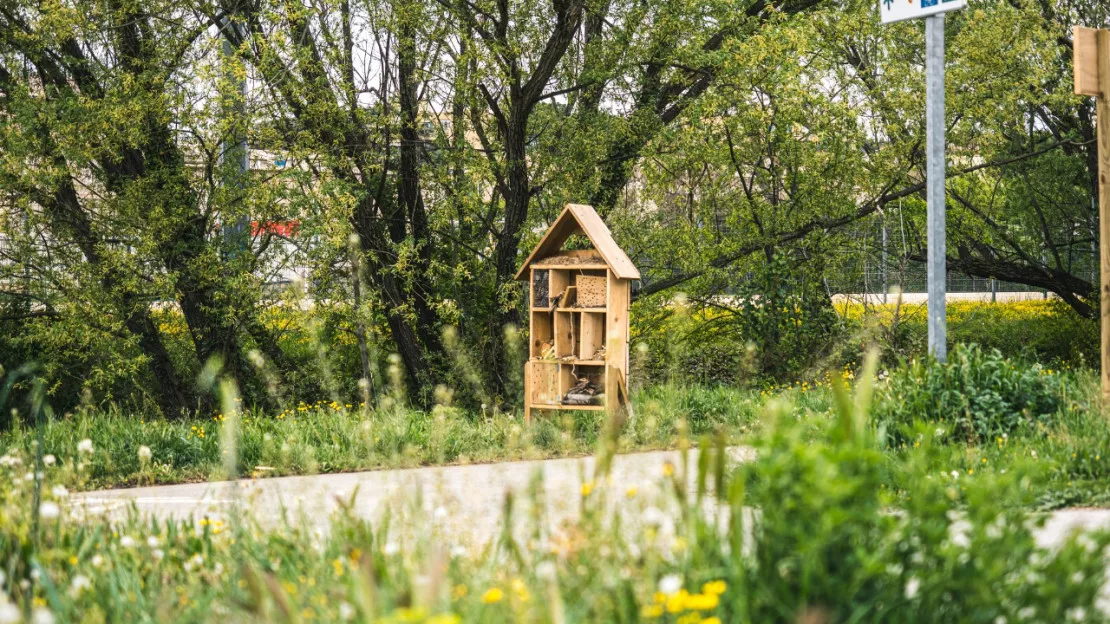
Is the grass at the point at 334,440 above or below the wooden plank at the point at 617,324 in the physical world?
below

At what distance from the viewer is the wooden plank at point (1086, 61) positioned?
7.13 metres

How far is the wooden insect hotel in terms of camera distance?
8805mm

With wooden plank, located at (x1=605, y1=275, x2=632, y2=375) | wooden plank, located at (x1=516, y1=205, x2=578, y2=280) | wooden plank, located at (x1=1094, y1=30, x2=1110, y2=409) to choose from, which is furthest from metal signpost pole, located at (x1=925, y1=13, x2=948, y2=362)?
wooden plank, located at (x1=516, y1=205, x2=578, y2=280)

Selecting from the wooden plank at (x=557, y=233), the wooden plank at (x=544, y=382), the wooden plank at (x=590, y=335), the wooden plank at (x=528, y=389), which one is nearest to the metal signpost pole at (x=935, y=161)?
the wooden plank at (x=590, y=335)

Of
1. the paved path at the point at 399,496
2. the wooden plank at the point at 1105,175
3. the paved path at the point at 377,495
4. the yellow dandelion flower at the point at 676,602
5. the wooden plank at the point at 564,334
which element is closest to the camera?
the yellow dandelion flower at the point at 676,602

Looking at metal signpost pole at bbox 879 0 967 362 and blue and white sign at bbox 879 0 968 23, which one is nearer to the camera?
blue and white sign at bbox 879 0 968 23

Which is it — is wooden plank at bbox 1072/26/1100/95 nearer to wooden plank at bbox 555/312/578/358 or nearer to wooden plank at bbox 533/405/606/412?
wooden plank at bbox 533/405/606/412

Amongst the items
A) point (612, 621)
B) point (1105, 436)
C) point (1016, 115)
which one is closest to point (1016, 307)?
point (1016, 115)

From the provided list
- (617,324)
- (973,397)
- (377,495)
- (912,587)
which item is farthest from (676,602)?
(617,324)

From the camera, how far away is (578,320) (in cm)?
956

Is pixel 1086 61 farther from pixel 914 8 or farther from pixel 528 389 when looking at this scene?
pixel 528 389

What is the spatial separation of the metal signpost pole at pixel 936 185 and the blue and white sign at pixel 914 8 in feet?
0.39

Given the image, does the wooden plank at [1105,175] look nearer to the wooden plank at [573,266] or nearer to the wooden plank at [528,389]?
the wooden plank at [573,266]

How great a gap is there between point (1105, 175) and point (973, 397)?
1843 mm
